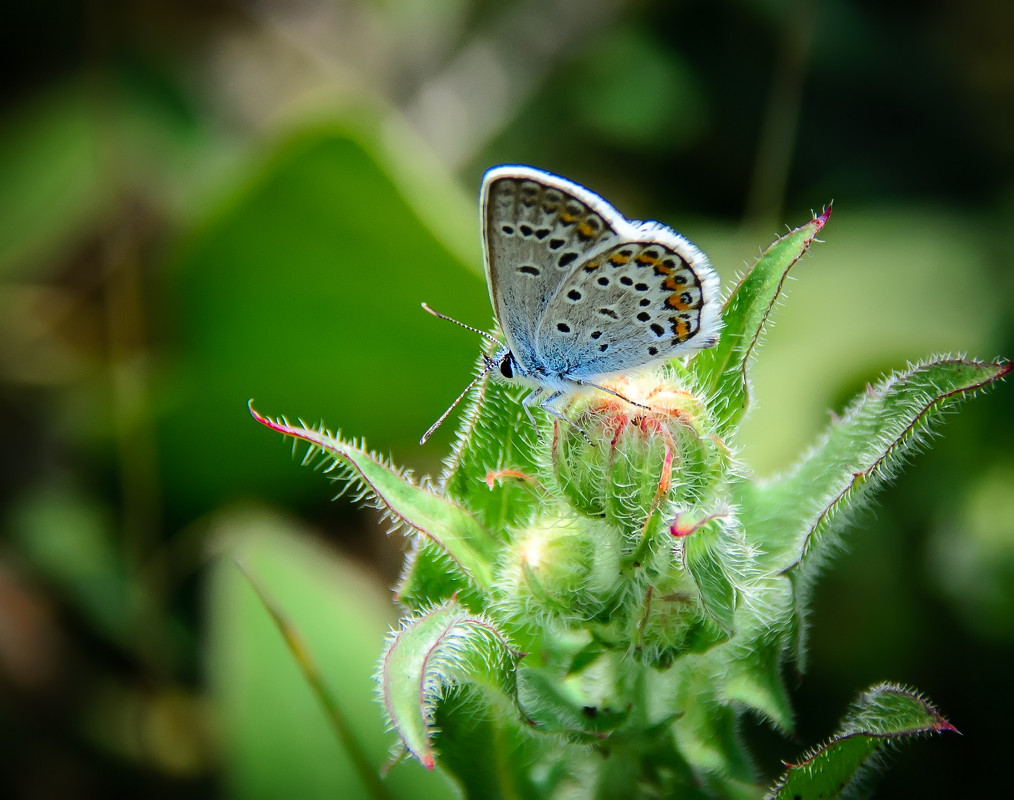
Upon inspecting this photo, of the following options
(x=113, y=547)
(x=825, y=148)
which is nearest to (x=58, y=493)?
(x=113, y=547)

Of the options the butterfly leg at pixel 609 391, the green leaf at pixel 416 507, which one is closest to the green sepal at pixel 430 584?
the green leaf at pixel 416 507

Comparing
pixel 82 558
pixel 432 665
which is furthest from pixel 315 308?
pixel 432 665

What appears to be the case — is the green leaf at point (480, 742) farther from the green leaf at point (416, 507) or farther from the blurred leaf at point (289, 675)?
the blurred leaf at point (289, 675)

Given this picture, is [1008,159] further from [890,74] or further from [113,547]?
[113,547]

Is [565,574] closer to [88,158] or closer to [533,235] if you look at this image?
[533,235]

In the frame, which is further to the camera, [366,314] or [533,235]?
[366,314]

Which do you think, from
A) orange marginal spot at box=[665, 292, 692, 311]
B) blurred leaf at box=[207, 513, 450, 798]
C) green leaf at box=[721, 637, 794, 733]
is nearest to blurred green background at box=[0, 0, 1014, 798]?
blurred leaf at box=[207, 513, 450, 798]

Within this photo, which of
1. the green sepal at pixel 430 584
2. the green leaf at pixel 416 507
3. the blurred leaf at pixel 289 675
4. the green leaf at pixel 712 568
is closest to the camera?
the green leaf at pixel 712 568
